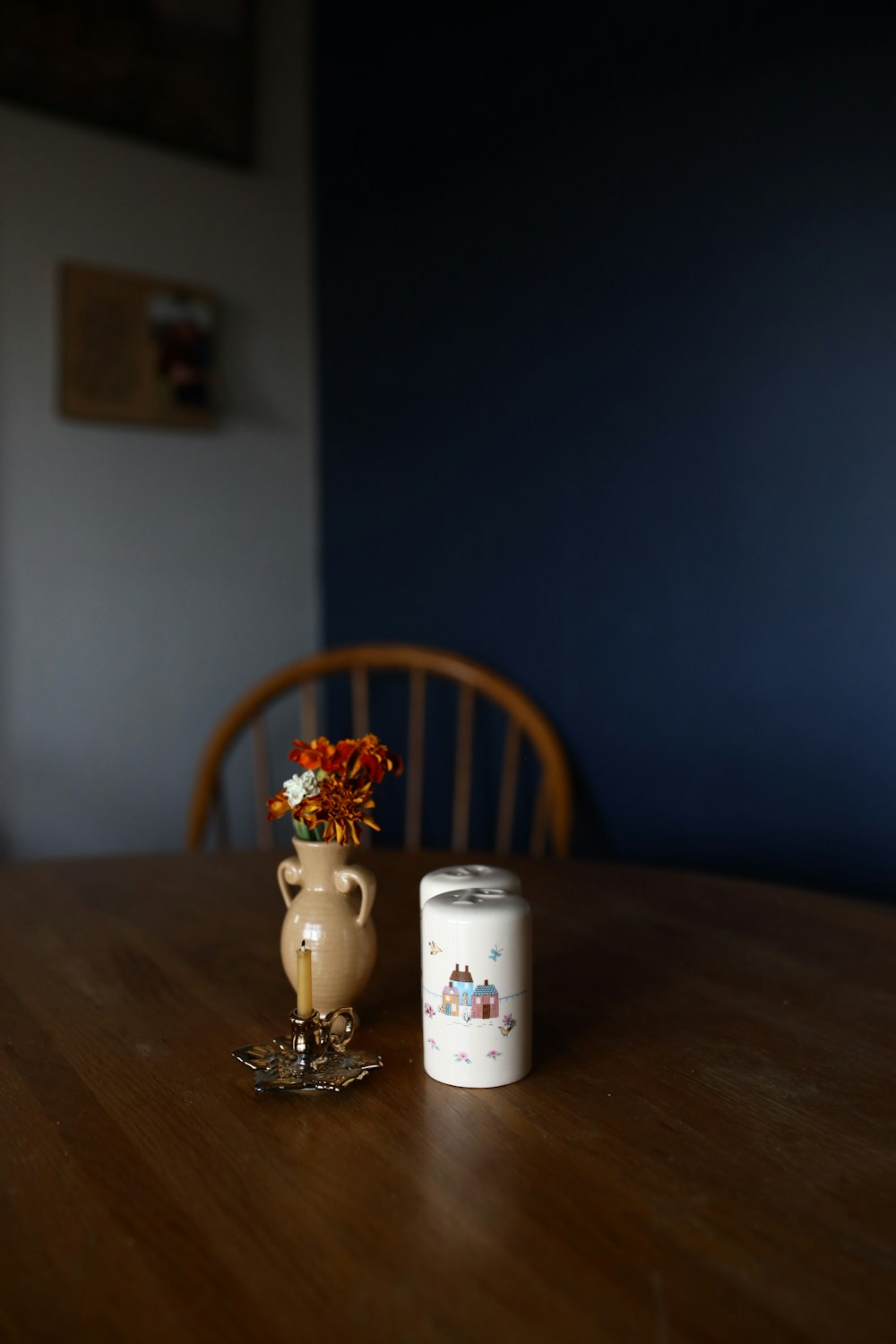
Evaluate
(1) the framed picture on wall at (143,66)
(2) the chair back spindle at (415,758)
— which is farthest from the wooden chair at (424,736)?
(1) the framed picture on wall at (143,66)

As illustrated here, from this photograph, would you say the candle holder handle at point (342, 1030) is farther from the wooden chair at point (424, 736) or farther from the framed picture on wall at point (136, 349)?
the framed picture on wall at point (136, 349)

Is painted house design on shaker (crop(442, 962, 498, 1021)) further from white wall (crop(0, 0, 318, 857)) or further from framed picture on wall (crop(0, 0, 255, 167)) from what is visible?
framed picture on wall (crop(0, 0, 255, 167))

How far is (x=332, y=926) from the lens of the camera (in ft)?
2.57

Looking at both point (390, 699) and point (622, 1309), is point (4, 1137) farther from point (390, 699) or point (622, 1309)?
point (390, 699)

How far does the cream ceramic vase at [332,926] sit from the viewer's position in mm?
782

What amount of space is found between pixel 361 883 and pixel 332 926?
0.04m

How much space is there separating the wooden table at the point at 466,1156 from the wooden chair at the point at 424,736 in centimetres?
67

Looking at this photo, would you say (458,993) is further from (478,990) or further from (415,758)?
(415,758)

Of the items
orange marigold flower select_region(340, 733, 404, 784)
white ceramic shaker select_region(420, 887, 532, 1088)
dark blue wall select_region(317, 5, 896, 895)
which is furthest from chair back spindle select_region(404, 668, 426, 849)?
white ceramic shaker select_region(420, 887, 532, 1088)

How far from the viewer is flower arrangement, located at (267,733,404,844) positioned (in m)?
0.77

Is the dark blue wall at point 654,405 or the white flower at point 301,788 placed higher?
the dark blue wall at point 654,405

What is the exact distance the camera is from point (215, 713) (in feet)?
7.18

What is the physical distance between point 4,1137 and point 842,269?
122 cm

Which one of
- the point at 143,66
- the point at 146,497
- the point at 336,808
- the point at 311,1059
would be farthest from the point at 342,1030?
the point at 143,66
